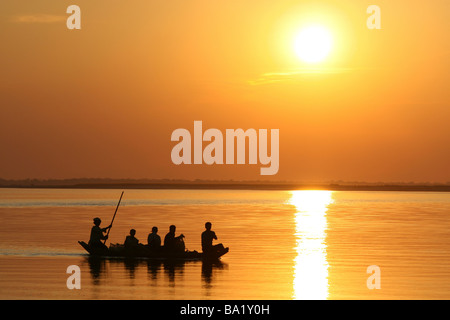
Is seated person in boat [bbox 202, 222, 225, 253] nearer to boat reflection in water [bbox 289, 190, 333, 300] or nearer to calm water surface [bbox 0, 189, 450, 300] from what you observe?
calm water surface [bbox 0, 189, 450, 300]

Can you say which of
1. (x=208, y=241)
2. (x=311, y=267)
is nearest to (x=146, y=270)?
(x=208, y=241)

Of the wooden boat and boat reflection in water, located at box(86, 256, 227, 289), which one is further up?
the wooden boat

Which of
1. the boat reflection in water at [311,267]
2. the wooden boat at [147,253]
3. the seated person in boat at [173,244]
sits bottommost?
the boat reflection in water at [311,267]

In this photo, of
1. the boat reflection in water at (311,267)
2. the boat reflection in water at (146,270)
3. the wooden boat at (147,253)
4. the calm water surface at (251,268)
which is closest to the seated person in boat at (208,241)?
the wooden boat at (147,253)

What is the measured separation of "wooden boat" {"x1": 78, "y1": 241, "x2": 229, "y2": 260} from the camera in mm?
34875

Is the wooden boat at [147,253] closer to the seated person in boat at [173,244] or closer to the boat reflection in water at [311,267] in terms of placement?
the seated person in boat at [173,244]

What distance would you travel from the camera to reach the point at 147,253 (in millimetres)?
35375

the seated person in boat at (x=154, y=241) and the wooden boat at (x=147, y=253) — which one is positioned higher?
the seated person in boat at (x=154, y=241)

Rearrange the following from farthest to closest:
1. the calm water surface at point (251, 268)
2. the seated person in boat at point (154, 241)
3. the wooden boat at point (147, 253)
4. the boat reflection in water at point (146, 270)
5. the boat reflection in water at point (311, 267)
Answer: the seated person in boat at point (154, 241)
the wooden boat at point (147, 253)
the boat reflection in water at point (146, 270)
the calm water surface at point (251, 268)
the boat reflection in water at point (311, 267)

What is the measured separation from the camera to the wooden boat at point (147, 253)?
34.9 metres

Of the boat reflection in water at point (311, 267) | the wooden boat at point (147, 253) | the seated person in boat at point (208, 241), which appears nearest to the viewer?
the boat reflection in water at point (311, 267)

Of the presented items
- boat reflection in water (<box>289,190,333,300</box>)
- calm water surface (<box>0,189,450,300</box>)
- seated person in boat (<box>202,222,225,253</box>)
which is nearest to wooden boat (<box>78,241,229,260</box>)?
seated person in boat (<box>202,222,225,253</box>)

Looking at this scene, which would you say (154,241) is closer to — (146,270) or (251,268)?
(146,270)
